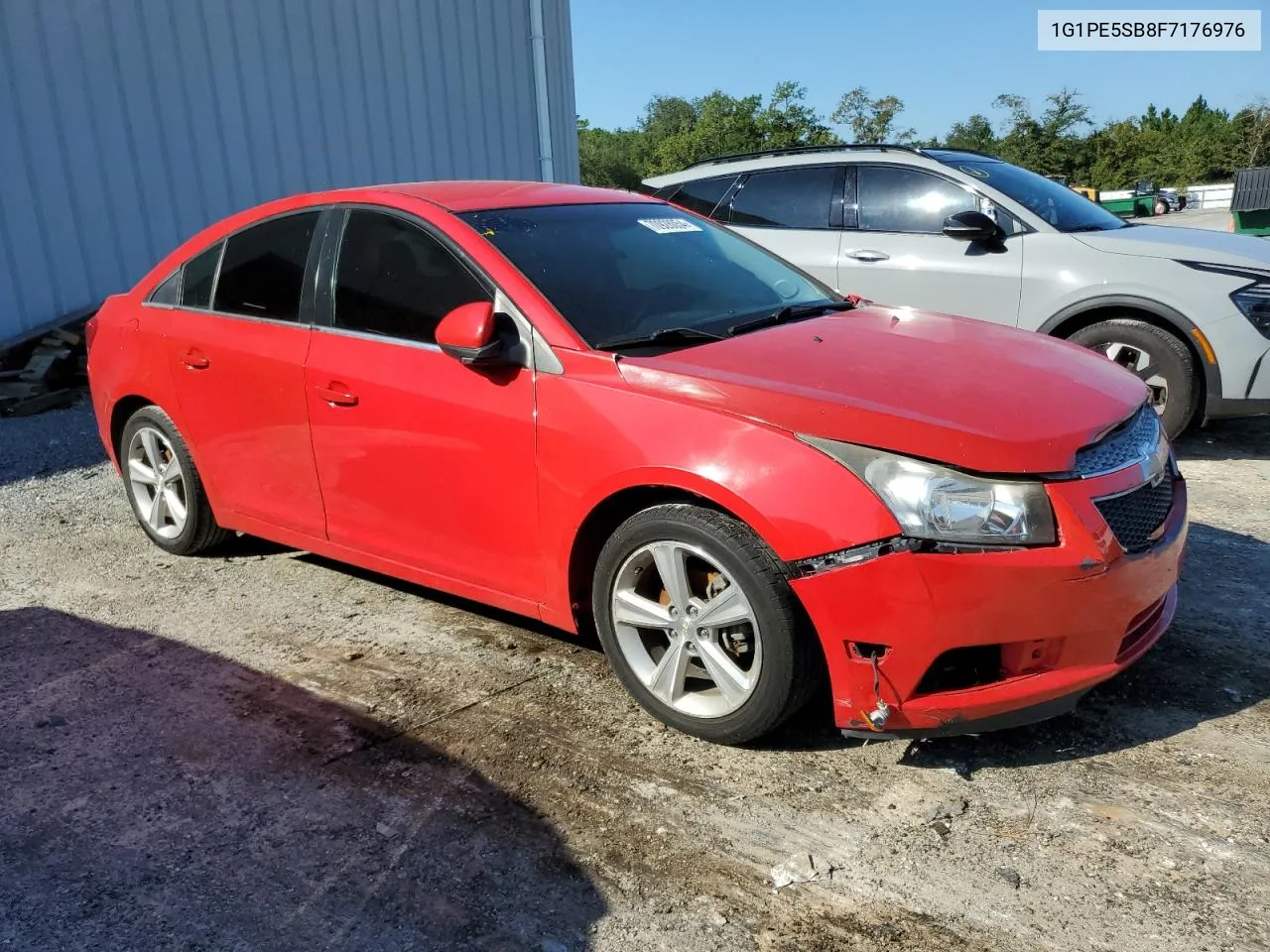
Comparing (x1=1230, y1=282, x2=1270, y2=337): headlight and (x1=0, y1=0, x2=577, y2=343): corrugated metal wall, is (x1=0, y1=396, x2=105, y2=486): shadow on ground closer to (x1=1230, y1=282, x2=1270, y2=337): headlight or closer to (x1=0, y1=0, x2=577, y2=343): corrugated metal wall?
(x1=0, y1=0, x2=577, y2=343): corrugated metal wall

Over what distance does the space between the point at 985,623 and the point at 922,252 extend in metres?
4.42

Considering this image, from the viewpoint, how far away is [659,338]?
10.7 ft

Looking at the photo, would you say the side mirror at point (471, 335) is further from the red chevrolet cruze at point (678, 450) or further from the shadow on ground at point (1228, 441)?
the shadow on ground at point (1228, 441)

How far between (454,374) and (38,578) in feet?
8.48

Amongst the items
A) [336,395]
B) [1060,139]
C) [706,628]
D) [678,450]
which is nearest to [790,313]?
[678,450]

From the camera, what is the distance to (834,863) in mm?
2494

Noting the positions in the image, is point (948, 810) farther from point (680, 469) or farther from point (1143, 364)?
point (1143, 364)

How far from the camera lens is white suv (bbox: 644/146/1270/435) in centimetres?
570

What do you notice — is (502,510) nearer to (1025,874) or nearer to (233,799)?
(233,799)

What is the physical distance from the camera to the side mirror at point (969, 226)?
19.9 ft

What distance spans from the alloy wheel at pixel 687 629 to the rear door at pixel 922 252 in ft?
13.3

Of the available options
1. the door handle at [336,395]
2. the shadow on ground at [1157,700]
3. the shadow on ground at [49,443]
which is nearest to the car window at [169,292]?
the door handle at [336,395]

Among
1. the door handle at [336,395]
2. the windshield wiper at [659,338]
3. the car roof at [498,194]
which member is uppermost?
the car roof at [498,194]

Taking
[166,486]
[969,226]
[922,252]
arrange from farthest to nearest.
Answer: [922,252], [969,226], [166,486]
